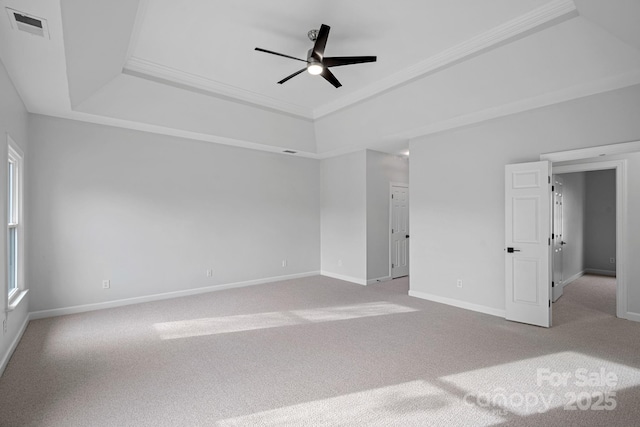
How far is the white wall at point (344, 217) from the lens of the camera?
21.4 feet

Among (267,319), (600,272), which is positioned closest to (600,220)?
(600,272)

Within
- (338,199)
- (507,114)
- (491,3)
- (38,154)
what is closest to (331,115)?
(338,199)

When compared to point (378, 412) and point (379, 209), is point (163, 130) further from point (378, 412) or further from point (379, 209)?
point (378, 412)

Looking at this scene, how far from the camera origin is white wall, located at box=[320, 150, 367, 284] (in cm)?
652

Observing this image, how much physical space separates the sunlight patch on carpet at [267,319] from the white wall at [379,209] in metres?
1.61

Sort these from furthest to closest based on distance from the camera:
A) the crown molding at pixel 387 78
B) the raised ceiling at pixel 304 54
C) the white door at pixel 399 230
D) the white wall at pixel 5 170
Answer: the white door at pixel 399 230 < the crown molding at pixel 387 78 < the white wall at pixel 5 170 < the raised ceiling at pixel 304 54

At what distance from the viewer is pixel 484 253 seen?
463 centimetres

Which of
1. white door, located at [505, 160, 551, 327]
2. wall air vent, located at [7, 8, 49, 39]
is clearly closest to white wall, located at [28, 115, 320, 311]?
wall air vent, located at [7, 8, 49, 39]

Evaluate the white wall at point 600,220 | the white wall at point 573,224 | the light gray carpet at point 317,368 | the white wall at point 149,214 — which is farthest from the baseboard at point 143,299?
the white wall at point 600,220

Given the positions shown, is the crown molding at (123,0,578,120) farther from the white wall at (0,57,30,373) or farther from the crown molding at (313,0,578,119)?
the white wall at (0,57,30,373)

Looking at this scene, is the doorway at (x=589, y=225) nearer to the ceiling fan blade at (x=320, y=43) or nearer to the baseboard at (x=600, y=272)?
the baseboard at (x=600, y=272)

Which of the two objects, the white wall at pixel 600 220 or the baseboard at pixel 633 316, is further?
the white wall at pixel 600 220

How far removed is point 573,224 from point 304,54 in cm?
670

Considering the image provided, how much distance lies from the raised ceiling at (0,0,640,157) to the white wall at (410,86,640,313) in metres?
0.23
